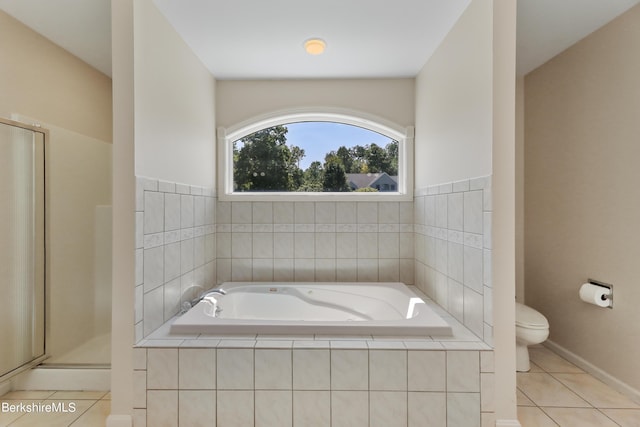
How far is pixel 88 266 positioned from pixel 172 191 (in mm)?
1084

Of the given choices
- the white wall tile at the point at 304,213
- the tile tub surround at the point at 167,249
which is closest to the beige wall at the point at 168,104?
the tile tub surround at the point at 167,249

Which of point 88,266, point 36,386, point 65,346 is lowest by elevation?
point 36,386

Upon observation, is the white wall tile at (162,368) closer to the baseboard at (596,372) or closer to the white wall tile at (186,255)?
the white wall tile at (186,255)

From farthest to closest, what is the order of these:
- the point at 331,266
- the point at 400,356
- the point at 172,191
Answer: the point at 331,266 < the point at 172,191 < the point at 400,356

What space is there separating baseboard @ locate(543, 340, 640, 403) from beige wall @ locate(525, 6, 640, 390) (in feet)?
0.09

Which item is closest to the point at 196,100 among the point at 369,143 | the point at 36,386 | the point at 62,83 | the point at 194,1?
the point at 194,1

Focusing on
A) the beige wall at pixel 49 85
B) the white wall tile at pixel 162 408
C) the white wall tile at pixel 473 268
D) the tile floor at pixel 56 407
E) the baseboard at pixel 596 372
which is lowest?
the tile floor at pixel 56 407

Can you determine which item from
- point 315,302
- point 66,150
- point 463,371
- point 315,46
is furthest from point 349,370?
point 66,150

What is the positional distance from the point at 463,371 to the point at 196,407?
4.35ft

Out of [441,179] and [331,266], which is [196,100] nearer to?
[331,266]

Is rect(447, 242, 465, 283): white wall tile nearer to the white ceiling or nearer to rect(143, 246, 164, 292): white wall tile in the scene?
the white ceiling

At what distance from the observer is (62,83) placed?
2.21 meters

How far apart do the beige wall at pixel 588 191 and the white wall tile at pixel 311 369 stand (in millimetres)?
1868

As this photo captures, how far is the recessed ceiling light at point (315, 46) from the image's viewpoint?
2.03 meters
